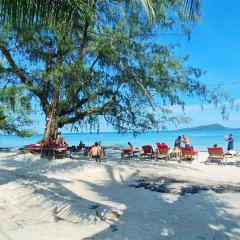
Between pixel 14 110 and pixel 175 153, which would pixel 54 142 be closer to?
pixel 14 110

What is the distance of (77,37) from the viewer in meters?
17.6

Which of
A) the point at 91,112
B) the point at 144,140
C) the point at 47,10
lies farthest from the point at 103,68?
the point at 144,140

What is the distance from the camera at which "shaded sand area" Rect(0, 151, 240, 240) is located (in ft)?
26.2

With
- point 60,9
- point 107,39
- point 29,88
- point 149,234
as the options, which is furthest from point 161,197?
point 29,88

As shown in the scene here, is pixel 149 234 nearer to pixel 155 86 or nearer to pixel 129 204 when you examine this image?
pixel 129 204

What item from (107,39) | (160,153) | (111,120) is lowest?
(160,153)

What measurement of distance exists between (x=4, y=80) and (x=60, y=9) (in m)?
12.8

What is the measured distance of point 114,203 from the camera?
408 inches

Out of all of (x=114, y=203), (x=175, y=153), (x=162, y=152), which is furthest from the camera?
(x=175, y=153)

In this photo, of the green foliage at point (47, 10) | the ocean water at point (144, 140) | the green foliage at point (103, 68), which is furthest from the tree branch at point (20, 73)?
the ocean water at point (144, 140)

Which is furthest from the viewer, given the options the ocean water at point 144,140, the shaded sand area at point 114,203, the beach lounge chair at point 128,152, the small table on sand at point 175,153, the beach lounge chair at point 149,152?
the ocean water at point 144,140

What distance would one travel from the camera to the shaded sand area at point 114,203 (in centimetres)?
800

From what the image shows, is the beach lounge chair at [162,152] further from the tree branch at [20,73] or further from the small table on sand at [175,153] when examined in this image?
the tree branch at [20,73]

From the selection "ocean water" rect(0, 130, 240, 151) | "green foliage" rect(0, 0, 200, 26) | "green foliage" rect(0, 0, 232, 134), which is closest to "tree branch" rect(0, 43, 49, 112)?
"green foliage" rect(0, 0, 232, 134)
